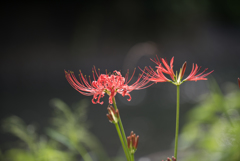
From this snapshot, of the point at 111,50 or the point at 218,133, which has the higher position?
the point at 111,50

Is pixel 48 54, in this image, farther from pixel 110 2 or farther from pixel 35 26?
pixel 110 2

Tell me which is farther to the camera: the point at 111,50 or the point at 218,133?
the point at 111,50

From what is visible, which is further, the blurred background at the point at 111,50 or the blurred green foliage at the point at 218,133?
the blurred background at the point at 111,50

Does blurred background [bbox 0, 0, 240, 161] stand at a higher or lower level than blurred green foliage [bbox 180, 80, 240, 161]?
higher

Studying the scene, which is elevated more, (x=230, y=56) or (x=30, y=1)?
(x=30, y=1)

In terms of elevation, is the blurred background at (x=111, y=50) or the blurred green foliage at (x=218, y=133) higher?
the blurred background at (x=111, y=50)

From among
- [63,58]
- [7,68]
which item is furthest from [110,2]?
[7,68]

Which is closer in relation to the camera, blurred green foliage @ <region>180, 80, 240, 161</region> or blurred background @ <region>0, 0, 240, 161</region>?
blurred green foliage @ <region>180, 80, 240, 161</region>

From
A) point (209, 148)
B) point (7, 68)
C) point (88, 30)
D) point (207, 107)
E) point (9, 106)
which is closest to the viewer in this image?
point (209, 148)
